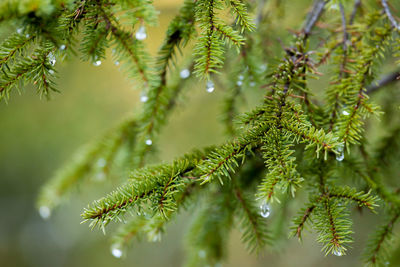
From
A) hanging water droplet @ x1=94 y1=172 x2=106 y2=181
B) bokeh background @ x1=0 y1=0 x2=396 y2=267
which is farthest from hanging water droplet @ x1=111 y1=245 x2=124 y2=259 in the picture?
bokeh background @ x1=0 y1=0 x2=396 y2=267

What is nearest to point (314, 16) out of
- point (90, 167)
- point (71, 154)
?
point (90, 167)

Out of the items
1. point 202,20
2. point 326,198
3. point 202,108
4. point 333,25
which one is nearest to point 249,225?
point 326,198

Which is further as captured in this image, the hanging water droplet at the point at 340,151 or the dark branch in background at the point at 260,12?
the dark branch in background at the point at 260,12

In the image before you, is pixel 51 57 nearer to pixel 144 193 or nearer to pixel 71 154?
pixel 144 193

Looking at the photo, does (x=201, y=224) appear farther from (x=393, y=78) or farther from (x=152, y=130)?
(x=393, y=78)

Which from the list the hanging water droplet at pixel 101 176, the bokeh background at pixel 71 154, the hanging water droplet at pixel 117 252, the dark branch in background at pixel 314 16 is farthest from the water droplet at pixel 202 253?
the bokeh background at pixel 71 154

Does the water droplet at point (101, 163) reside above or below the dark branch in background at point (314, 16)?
below

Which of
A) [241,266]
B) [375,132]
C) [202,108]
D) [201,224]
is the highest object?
[375,132]

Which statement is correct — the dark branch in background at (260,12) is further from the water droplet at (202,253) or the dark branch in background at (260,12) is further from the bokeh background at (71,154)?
the bokeh background at (71,154)
